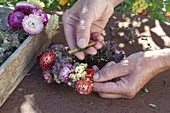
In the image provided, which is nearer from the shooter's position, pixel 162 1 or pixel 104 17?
pixel 104 17

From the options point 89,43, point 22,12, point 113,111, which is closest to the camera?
point 113,111

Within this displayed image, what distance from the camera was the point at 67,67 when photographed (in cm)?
134

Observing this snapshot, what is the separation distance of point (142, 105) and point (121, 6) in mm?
1184

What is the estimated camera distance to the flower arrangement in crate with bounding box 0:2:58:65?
1.42 m

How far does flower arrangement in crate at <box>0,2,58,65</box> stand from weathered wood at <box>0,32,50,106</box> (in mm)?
31

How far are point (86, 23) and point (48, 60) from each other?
0.59 ft

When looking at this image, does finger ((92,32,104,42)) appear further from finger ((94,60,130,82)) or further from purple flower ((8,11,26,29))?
purple flower ((8,11,26,29))

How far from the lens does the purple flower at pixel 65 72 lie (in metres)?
1.34

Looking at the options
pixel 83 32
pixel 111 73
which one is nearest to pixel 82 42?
pixel 83 32

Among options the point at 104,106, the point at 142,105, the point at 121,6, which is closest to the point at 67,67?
the point at 104,106

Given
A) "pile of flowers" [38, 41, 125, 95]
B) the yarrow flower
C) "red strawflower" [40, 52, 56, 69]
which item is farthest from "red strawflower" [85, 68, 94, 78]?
the yarrow flower

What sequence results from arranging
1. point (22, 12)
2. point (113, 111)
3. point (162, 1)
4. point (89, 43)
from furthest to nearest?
point (162, 1), point (22, 12), point (89, 43), point (113, 111)

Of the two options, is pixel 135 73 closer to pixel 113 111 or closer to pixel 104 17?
pixel 113 111

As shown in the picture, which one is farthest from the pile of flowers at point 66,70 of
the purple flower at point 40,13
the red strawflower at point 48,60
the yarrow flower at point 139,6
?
the yarrow flower at point 139,6
